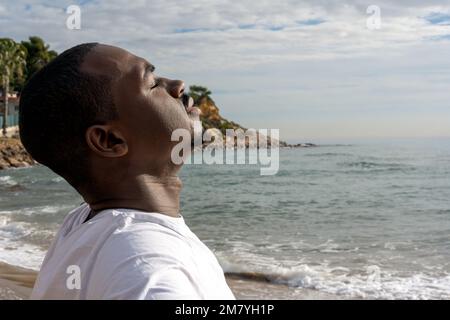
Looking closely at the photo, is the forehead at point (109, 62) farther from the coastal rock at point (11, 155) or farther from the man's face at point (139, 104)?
the coastal rock at point (11, 155)

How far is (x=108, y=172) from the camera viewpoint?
1.20 meters

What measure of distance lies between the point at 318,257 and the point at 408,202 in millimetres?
13131

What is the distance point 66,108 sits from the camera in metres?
1.15

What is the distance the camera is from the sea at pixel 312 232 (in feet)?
31.8

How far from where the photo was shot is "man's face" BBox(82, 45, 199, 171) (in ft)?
3.91

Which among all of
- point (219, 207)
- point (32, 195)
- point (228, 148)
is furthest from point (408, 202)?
point (228, 148)

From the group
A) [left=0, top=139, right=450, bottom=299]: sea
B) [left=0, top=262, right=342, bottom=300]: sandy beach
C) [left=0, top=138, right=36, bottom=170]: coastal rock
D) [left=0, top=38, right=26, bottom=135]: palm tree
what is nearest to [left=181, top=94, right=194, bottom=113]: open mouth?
[left=0, top=262, right=342, bottom=300]: sandy beach

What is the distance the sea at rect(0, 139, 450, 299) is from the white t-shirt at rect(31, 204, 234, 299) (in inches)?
299

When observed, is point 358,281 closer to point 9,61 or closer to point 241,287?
point 241,287

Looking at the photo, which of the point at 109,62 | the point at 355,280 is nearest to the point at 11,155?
the point at 355,280

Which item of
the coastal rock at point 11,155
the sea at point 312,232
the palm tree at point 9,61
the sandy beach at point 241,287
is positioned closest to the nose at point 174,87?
the sandy beach at point 241,287

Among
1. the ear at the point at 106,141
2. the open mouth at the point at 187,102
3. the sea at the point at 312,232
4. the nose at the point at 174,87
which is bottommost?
the sea at the point at 312,232

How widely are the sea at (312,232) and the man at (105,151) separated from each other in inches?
293
